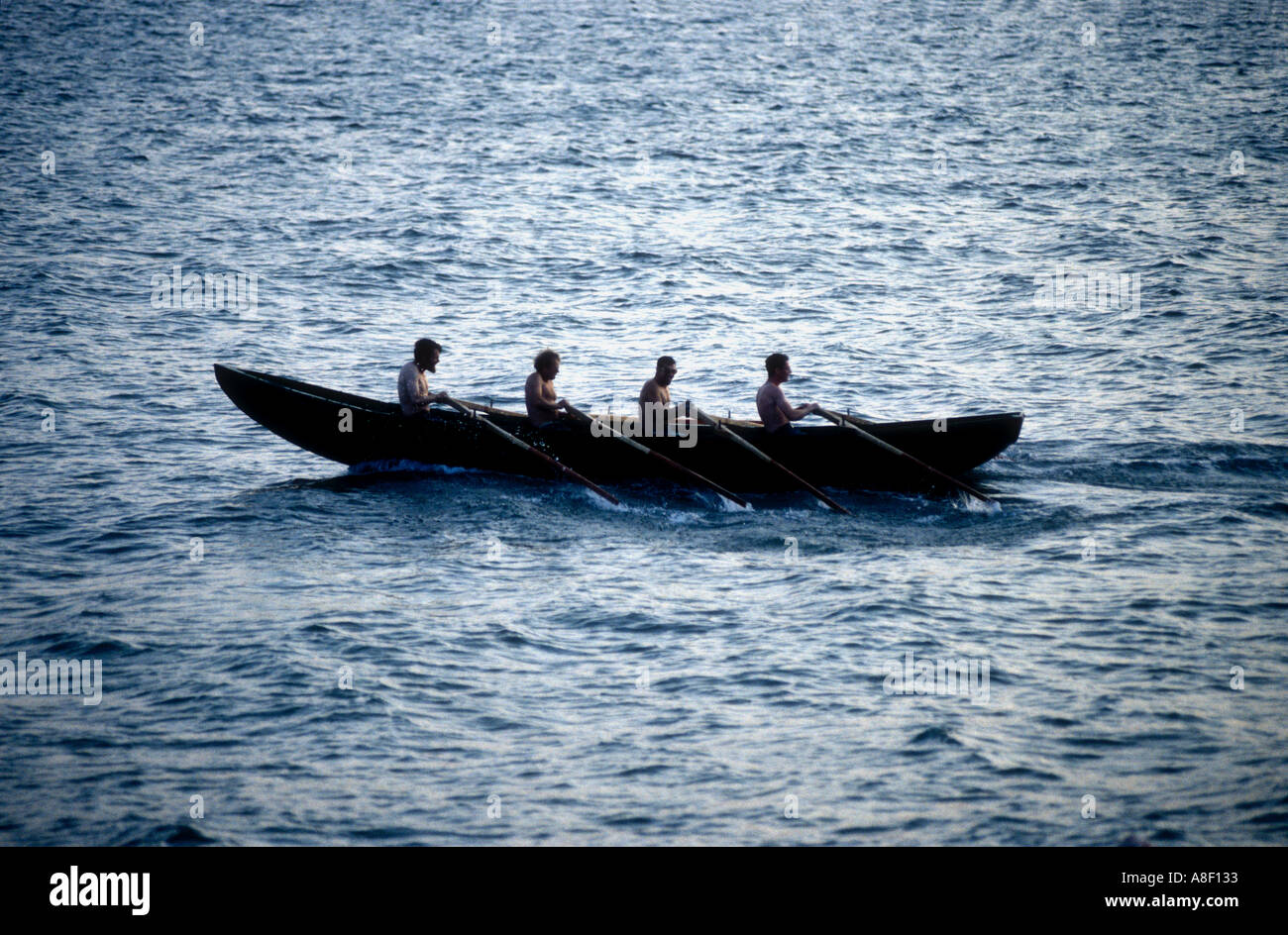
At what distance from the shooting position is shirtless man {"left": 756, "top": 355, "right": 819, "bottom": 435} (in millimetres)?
14664

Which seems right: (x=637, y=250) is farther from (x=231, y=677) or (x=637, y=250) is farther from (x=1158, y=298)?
(x=231, y=677)

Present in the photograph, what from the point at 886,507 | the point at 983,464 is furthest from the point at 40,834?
the point at 983,464

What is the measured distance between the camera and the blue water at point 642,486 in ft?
30.6

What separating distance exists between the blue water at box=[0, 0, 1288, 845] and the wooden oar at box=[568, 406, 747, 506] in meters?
0.31

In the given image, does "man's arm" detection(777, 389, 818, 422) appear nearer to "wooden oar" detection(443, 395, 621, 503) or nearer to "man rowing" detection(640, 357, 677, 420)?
"man rowing" detection(640, 357, 677, 420)

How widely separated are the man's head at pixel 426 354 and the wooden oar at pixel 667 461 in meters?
1.68

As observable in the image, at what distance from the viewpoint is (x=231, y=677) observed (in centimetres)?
1084

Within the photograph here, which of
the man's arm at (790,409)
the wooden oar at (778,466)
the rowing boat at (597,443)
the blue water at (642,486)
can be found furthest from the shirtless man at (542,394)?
the man's arm at (790,409)

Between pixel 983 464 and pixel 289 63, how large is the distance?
36.2 meters

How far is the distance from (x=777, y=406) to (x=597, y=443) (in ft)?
6.89

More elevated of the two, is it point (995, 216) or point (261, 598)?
point (995, 216)

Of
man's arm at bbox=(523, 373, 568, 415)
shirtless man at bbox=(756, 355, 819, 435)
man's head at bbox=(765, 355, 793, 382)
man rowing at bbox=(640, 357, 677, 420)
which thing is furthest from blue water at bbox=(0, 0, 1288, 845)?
man's head at bbox=(765, 355, 793, 382)

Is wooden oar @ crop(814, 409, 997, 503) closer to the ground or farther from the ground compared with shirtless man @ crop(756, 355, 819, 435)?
closer to the ground

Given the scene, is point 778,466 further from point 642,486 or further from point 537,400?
point 537,400
